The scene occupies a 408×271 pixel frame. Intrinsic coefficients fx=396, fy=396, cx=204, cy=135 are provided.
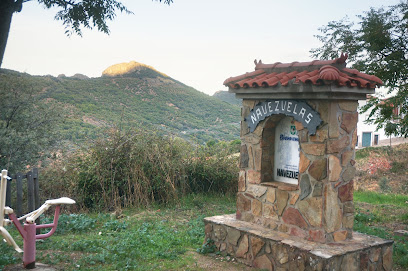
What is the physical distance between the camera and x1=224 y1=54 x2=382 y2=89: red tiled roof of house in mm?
4738

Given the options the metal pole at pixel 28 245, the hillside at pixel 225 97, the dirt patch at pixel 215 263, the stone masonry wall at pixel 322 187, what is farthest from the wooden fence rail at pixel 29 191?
the hillside at pixel 225 97

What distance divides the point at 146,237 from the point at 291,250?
259cm

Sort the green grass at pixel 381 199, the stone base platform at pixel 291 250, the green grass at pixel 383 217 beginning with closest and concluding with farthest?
1. the stone base platform at pixel 291 250
2. the green grass at pixel 383 217
3. the green grass at pixel 381 199

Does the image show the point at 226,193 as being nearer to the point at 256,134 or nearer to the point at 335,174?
the point at 256,134

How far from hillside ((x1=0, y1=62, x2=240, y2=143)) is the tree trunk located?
445 inches

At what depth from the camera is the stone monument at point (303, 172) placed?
489 centimetres

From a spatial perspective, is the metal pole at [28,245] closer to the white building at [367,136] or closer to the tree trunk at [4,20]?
the tree trunk at [4,20]

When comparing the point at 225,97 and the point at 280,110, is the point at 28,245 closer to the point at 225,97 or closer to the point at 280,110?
the point at 280,110

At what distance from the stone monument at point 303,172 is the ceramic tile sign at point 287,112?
0.01m

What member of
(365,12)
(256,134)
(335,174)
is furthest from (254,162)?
(365,12)

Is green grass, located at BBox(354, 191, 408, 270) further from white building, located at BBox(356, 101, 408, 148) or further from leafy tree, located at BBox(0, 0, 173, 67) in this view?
white building, located at BBox(356, 101, 408, 148)

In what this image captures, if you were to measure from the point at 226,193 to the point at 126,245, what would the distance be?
476cm

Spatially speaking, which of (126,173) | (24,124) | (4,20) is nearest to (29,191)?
(126,173)

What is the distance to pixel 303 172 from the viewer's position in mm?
5145
